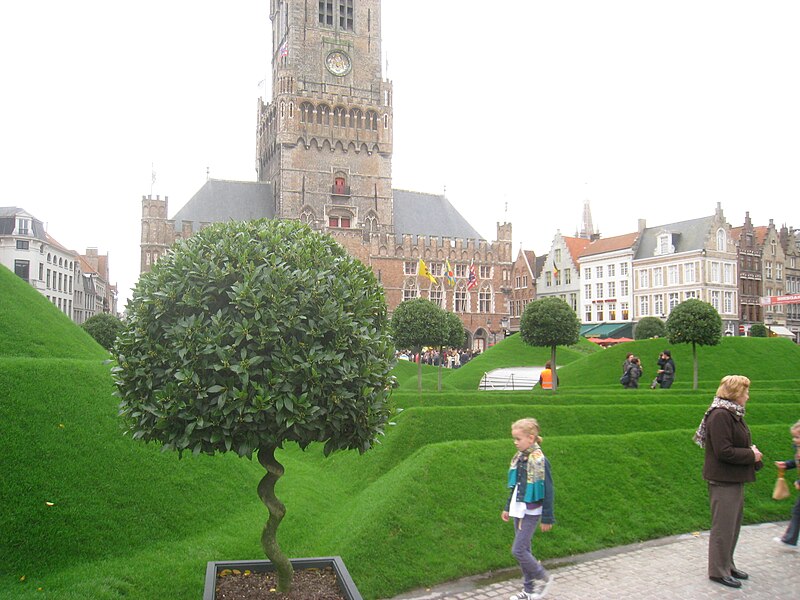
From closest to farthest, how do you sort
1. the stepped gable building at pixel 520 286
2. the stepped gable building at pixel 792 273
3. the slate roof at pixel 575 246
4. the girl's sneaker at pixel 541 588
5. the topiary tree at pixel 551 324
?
the girl's sneaker at pixel 541 588 → the topiary tree at pixel 551 324 → the stepped gable building at pixel 792 273 → the slate roof at pixel 575 246 → the stepped gable building at pixel 520 286

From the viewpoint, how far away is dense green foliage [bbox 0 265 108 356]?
14992mm

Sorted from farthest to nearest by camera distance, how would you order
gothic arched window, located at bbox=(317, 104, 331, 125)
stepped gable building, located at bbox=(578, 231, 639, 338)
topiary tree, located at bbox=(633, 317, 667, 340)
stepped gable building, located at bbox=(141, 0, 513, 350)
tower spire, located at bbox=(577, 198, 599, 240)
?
tower spire, located at bbox=(577, 198, 599, 240), gothic arched window, located at bbox=(317, 104, 331, 125), stepped gable building, located at bbox=(141, 0, 513, 350), stepped gable building, located at bbox=(578, 231, 639, 338), topiary tree, located at bbox=(633, 317, 667, 340)

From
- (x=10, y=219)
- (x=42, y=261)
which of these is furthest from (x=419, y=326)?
(x=42, y=261)

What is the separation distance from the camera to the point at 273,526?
299 inches

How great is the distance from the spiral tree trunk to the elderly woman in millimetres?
5493

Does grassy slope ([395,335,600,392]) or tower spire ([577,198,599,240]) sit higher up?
tower spire ([577,198,599,240])

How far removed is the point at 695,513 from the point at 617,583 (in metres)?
3.71

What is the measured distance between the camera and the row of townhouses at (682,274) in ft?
199

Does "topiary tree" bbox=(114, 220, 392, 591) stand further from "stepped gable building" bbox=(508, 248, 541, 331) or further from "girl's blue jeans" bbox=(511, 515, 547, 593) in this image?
"stepped gable building" bbox=(508, 248, 541, 331)

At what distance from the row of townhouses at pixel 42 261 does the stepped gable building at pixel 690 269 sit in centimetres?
5117

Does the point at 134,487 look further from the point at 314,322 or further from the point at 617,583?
the point at 617,583

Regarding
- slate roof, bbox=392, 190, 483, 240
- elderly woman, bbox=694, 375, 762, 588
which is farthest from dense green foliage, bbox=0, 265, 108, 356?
slate roof, bbox=392, 190, 483, 240

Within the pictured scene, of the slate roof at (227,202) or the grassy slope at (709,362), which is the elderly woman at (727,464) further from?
the slate roof at (227,202)

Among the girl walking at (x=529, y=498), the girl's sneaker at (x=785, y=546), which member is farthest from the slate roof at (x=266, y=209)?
the girl walking at (x=529, y=498)
